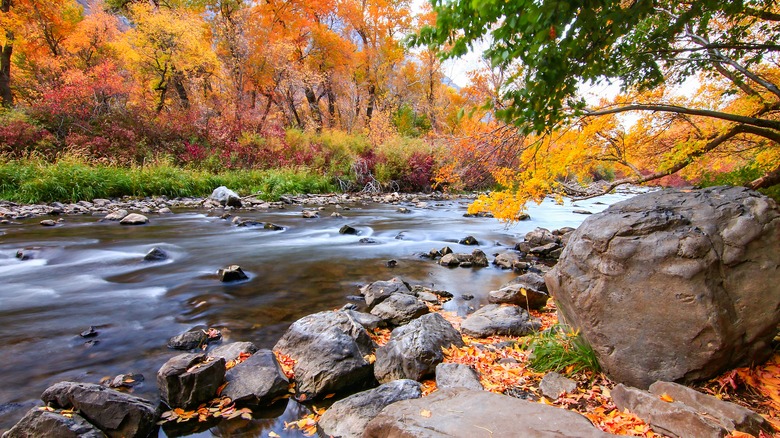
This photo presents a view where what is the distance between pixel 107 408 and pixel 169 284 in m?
4.03

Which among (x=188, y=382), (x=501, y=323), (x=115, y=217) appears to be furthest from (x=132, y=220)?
(x=501, y=323)

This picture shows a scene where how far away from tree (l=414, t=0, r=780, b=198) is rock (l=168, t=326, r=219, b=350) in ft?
12.3

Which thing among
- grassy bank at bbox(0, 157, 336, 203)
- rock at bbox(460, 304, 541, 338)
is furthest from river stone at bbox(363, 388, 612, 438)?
grassy bank at bbox(0, 157, 336, 203)

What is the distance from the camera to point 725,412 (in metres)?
2.27

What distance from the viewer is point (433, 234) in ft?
36.7

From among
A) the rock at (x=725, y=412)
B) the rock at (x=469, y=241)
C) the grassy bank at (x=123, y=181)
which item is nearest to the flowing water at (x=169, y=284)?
the rock at (x=469, y=241)

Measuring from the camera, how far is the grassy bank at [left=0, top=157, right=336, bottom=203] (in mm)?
12945

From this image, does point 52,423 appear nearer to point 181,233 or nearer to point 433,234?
point 181,233

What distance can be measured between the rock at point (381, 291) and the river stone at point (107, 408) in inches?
116

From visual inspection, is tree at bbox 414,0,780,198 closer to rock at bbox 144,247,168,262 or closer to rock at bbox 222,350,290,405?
rock at bbox 222,350,290,405

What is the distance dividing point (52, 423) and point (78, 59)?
29.1m

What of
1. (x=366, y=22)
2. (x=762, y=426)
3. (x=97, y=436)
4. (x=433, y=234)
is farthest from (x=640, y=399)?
(x=366, y=22)

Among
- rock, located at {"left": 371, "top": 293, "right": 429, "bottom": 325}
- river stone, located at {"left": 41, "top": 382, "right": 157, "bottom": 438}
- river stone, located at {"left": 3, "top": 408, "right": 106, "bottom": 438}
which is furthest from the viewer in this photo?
rock, located at {"left": 371, "top": 293, "right": 429, "bottom": 325}

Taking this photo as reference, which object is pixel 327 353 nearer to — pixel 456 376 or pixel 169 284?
pixel 456 376
